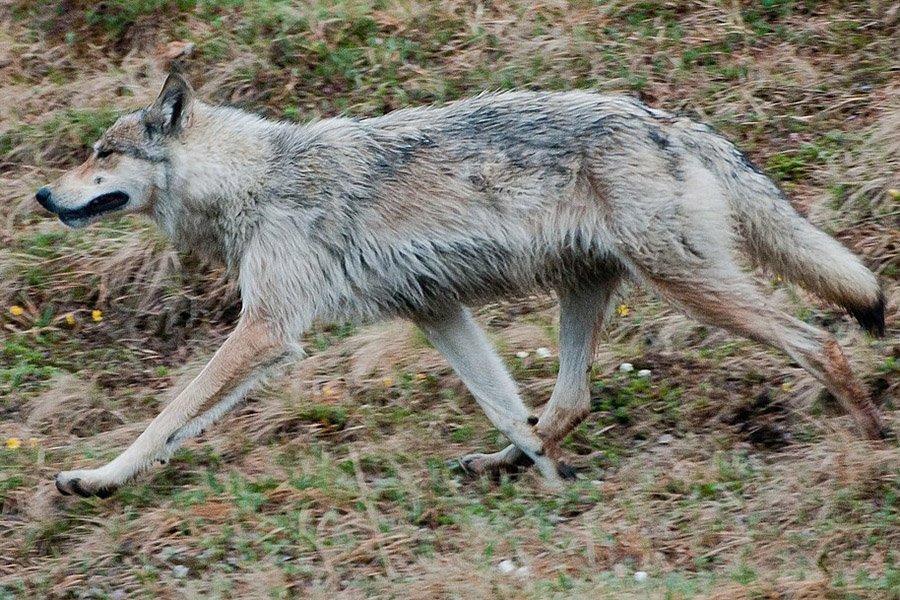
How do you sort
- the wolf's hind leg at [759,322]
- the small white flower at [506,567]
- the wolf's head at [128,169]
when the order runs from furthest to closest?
1. the wolf's head at [128,169]
2. the wolf's hind leg at [759,322]
3. the small white flower at [506,567]

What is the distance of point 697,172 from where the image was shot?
5.45 metres

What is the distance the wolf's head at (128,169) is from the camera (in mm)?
5973

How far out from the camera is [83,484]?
5.59m

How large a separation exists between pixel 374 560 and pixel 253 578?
51 centimetres

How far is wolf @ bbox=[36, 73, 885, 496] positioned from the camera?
17.8 ft

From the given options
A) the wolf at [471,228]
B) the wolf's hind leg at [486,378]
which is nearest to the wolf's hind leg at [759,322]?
the wolf at [471,228]

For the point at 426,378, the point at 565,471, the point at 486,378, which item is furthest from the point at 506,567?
the point at 426,378

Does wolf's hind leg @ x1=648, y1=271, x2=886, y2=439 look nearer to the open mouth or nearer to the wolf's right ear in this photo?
the wolf's right ear

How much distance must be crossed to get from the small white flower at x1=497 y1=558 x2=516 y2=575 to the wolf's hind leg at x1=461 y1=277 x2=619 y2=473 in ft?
3.33

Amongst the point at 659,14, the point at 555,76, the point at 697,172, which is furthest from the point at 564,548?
the point at 659,14

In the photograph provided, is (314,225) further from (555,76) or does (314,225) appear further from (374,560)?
(555,76)

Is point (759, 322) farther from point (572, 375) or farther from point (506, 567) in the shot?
point (506, 567)

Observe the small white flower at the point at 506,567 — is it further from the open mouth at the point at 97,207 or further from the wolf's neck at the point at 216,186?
the open mouth at the point at 97,207

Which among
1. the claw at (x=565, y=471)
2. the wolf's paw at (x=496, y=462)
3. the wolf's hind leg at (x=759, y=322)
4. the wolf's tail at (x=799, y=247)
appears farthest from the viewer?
the wolf's paw at (x=496, y=462)
